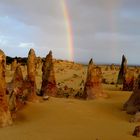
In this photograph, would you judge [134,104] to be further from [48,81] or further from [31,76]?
[48,81]

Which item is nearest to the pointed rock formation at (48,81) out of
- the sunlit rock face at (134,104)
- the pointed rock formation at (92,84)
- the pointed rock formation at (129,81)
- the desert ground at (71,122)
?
the pointed rock formation at (92,84)

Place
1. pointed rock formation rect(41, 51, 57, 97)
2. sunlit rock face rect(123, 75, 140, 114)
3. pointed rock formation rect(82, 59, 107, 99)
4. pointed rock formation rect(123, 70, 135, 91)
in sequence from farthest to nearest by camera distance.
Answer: pointed rock formation rect(123, 70, 135, 91) < pointed rock formation rect(41, 51, 57, 97) < pointed rock formation rect(82, 59, 107, 99) < sunlit rock face rect(123, 75, 140, 114)

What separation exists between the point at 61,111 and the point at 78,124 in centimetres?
248

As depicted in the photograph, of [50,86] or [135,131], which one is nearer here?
[135,131]

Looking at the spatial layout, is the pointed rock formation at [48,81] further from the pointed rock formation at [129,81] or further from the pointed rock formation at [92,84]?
the pointed rock formation at [129,81]

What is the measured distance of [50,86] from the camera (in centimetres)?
2250

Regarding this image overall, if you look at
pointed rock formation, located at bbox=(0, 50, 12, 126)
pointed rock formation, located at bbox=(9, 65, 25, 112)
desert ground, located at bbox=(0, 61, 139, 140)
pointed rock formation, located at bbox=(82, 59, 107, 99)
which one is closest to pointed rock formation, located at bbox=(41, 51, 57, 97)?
pointed rock formation, located at bbox=(9, 65, 25, 112)

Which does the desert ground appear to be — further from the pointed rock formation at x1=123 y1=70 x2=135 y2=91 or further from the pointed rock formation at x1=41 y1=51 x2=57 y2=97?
the pointed rock formation at x1=123 y1=70 x2=135 y2=91

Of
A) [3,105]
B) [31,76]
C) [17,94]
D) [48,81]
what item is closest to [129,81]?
[48,81]

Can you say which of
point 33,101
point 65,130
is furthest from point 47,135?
point 33,101

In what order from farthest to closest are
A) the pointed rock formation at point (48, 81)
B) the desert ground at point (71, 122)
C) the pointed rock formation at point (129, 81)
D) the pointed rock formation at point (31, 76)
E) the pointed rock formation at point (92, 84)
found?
the pointed rock formation at point (129, 81)
the pointed rock formation at point (48, 81)
the pointed rock formation at point (92, 84)
the pointed rock formation at point (31, 76)
the desert ground at point (71, 122)

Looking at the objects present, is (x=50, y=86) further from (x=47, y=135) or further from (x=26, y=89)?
(x=47, y=135)

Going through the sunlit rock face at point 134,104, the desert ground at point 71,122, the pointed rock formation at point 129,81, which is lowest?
the desert ground at point 71,122

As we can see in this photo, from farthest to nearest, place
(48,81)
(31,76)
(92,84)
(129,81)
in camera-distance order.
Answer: (129,81) → (48,81) → (92,84) → (31,76)
